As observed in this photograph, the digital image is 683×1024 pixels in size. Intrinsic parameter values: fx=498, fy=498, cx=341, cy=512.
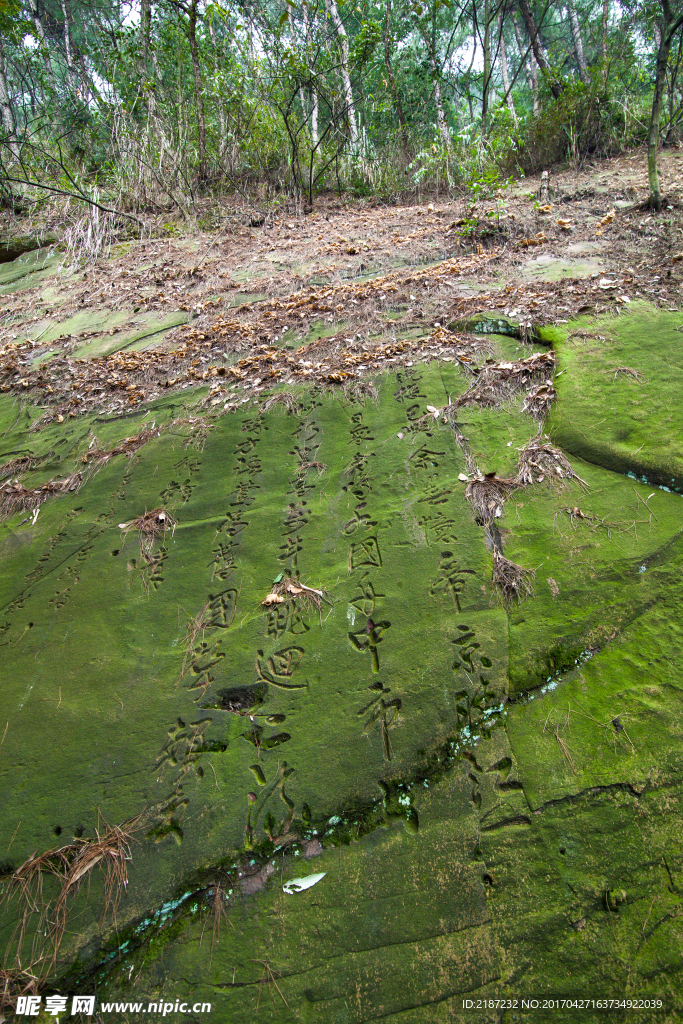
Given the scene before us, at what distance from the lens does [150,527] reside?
10.3ft

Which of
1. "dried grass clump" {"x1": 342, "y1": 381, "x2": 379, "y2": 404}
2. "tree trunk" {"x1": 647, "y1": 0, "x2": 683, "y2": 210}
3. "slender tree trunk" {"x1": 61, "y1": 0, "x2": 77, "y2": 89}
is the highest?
"slender tree trunk" {"x1": 61, "y1": 0, "x2": 77, "y2": 89}

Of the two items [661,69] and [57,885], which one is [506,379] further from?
[661,69]

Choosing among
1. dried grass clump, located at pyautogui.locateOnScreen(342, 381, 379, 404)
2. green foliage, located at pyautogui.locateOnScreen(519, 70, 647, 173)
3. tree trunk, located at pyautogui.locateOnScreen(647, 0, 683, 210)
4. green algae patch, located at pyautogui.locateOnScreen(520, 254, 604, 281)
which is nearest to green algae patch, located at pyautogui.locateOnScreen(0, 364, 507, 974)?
dried grass clump, located at pyautogui.locateOnScreen(342, 381, 379, 404)

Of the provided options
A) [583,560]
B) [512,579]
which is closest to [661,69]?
[583,560]

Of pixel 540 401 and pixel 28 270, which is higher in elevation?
pixel 28 270

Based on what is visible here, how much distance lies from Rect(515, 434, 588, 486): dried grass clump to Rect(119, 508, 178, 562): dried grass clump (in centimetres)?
215

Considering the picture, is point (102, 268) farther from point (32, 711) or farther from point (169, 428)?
point (32, 711)

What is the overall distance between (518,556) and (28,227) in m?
10.7

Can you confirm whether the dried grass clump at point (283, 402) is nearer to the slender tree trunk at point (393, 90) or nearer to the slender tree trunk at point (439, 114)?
the slender tree trunk at point (439, 114)

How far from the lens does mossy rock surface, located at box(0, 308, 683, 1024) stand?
1.71 meters

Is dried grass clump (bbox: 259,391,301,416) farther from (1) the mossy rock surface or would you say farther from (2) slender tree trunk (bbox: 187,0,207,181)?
(2) slender tree trunk (bbox: 187,0,207,181)

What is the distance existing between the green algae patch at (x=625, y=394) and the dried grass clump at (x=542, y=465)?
0.33 ft

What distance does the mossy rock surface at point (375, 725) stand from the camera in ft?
5.61

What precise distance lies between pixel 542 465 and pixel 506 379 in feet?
3.08
